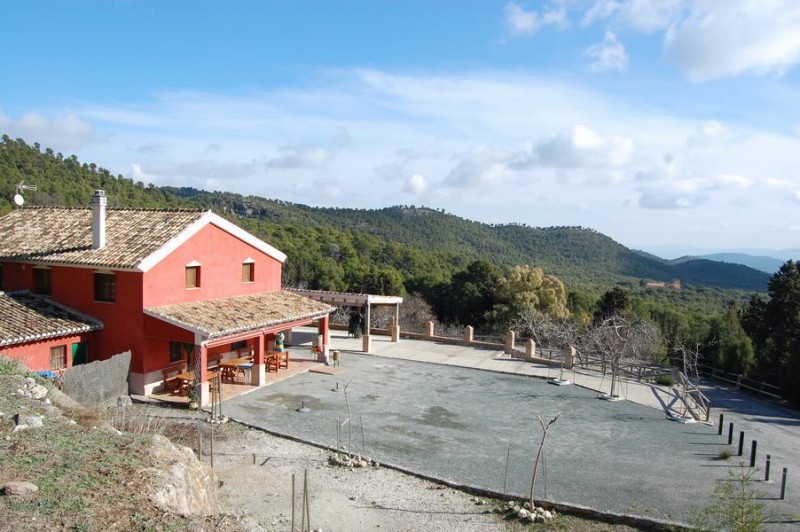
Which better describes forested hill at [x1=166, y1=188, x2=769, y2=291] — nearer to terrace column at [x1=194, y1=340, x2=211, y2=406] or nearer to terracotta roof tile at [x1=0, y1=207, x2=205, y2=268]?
terracotta roof tile at [x1=0, y1=207, x2=205, y2=268]

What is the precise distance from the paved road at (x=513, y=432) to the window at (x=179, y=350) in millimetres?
2770

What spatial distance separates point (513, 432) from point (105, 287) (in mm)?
13441

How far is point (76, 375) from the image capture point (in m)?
14.3

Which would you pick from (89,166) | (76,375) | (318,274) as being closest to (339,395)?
(76,375)

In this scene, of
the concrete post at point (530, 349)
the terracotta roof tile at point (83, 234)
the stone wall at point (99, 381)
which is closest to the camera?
the stone wall at point (99, 381)

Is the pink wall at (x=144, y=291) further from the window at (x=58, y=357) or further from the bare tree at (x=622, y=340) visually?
the bare tree at (x=622, y=340)

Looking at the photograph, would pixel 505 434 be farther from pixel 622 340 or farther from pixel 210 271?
pixel 210 271

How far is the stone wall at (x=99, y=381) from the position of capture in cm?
1424

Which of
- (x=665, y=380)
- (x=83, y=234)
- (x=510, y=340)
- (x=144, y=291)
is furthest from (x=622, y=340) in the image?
(x=83, y=234)

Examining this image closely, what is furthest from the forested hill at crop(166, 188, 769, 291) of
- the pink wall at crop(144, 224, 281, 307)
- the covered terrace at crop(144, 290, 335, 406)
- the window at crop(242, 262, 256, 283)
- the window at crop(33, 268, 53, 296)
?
the window at crop(33, 268, 53, 296)

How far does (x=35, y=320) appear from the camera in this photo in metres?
16.8

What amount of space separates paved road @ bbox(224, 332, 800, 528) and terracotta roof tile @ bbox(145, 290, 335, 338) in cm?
226

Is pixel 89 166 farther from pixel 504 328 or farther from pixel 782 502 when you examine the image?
pixel 782 502

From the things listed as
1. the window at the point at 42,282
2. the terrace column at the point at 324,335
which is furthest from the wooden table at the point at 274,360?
the window at the point at 42,282
